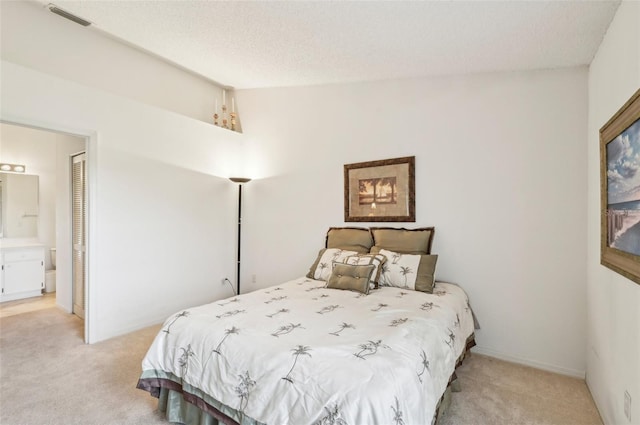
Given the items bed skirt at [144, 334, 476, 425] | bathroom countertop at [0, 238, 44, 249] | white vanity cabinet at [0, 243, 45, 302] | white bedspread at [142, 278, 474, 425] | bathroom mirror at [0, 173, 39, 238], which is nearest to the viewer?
white bedspread at [142, 278, 474, 425]

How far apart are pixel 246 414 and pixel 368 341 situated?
0.68 meters

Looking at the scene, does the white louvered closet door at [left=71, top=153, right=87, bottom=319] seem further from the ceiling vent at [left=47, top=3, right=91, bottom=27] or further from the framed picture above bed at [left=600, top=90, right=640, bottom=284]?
the framed picture above bed at [left=600, top=90, right=640, bottom=284]

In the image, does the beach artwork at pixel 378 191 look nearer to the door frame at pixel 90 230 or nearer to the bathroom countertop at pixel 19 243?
the door frame at pixel 90 230

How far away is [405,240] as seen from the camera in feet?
10.1

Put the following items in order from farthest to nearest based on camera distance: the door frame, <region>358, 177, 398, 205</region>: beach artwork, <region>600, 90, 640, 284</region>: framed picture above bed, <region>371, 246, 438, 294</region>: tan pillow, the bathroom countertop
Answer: the bathroom countertop
<region>358, 177, 398, 205</region>: beach artwork
the door frame
<region>371, 246, 438, 294</region>: tan pillow
<region>600, 90, 640, 284</region>: framed picture above bed

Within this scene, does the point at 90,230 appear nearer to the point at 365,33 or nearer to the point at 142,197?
the point at 142,197

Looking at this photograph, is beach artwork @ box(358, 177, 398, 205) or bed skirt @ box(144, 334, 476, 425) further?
beach artwork @ box(358, 177, 398, 205)

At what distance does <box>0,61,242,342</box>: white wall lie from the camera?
2.95 metres

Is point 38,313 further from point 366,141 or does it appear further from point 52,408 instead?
point 366,141

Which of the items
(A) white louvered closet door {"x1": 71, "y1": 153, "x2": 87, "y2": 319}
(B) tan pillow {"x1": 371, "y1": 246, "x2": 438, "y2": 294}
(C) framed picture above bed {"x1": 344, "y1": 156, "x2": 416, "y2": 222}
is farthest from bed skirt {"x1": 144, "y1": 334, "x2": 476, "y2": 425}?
(A) white louvered closet door {"x1": 71, "y1": 153, "x2": 87, "y2": 319}

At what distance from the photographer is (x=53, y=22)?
3066 millimetres

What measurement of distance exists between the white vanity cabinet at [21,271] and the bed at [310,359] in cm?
423

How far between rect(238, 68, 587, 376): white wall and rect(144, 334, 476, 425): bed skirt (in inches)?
48.2

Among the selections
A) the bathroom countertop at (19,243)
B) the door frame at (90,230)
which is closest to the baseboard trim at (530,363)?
the door frame at (90,230)
